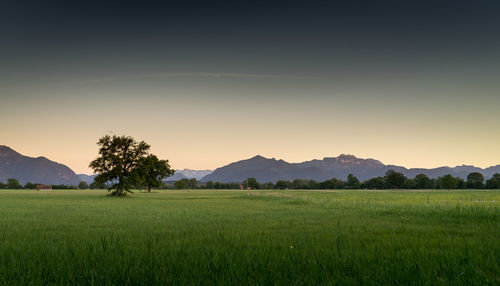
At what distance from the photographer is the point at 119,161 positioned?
5984 centimetres

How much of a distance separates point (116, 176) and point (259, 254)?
6030 cm

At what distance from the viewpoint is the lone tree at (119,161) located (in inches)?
2314

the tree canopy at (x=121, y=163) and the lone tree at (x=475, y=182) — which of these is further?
the lone tree at (x=475, y=182)

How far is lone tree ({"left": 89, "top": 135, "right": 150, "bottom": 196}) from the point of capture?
58781 millimetres

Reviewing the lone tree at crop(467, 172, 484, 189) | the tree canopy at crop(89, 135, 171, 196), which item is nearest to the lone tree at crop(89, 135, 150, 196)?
the tree canopy at crop(89, 135, 171, 196)

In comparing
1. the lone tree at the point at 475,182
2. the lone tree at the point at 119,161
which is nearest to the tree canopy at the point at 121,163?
the lone tree at the point at 119,161

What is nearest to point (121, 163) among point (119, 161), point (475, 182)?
point (119, 161)

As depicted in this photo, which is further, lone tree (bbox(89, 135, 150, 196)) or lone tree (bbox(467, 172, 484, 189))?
lone tree (bbox(467, 172, 484, 189))

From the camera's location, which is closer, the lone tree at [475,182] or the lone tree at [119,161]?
the lone tree at [119,161]

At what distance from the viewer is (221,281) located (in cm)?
455

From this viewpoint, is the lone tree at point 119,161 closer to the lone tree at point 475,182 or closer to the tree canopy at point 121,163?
the tree canopy at point 121,163

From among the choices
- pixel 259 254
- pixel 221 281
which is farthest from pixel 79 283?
pixel 259 254

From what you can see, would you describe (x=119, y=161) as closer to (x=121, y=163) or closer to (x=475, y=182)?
(x=121, y=163)

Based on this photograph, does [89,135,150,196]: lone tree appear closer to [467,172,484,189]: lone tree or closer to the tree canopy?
the tree canopy
